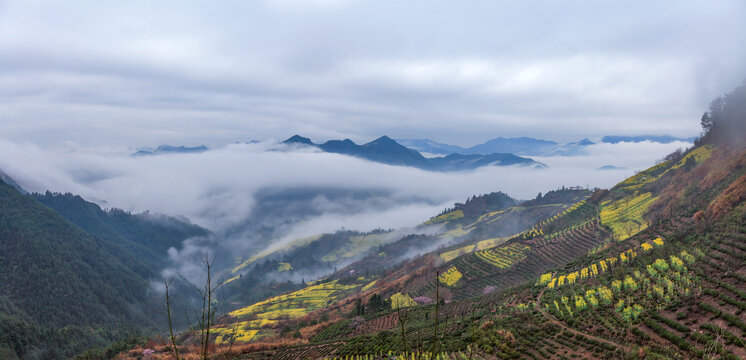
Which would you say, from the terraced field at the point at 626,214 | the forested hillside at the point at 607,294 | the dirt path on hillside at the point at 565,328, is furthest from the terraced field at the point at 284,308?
the terraced field at the point at 626,214

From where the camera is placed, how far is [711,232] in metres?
46.0

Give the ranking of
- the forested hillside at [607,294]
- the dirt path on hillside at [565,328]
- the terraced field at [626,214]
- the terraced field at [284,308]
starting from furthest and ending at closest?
the terraced field at [284,308] → the terraced field at [626,214] → the dirt path on hillside at [565,328] → the forested hillside at [607,294]

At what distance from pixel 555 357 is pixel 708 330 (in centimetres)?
1071

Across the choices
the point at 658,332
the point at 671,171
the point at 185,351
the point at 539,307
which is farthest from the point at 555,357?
the point at 671,171

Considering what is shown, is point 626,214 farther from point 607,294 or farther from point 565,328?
point 565,328

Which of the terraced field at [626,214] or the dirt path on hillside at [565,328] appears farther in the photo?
→ the terraced field at [626,214]

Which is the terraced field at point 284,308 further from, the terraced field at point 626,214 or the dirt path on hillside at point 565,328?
the terraced field at point 626,214

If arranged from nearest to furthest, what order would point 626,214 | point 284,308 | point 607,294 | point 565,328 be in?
1. point 565,328
2. point 607,294
3. point 626,214
4. point 284,308

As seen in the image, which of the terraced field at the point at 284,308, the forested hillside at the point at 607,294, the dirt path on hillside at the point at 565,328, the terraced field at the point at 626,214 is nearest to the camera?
the forested hillside at the point at 607,294

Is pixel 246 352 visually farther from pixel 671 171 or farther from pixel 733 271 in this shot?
pixel 671 171

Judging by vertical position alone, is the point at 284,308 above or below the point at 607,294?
below

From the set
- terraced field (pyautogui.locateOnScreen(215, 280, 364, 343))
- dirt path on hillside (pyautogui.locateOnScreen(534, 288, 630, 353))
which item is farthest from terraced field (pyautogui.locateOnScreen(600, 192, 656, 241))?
terraced field (pyautogui.locateOnScreen(215, 280, 364, 343))

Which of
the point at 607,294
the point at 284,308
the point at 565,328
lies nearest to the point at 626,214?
the point at 607,294

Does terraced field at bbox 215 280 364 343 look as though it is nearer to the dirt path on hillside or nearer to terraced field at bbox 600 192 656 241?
the dirt path on hillside
